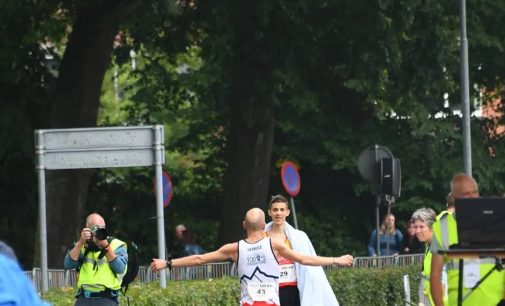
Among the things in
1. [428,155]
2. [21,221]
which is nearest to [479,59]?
[428,155]

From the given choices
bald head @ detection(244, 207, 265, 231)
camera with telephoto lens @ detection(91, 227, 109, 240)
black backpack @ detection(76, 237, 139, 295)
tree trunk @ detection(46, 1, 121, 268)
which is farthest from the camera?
tree trunk @ detection(46, 1, 121, 268)

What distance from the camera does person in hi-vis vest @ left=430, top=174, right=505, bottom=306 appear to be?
31.1 ft

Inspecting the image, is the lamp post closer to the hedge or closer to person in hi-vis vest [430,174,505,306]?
the hedge

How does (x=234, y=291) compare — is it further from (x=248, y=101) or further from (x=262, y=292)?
(x=248, y=101)

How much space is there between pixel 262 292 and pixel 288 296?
1.92 metres

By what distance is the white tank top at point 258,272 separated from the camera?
42.0 ft

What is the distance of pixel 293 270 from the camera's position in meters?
14.8

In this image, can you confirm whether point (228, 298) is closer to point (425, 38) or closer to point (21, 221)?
point (425, 38)

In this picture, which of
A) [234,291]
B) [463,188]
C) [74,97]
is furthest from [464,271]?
[74,97]

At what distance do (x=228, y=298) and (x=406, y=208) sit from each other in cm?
1571

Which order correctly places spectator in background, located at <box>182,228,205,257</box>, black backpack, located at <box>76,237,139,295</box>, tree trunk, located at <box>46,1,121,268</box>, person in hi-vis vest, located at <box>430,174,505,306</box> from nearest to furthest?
person in hi-vis vest, located at <box>430,174,505,306</box> < black backpack, located at <box>76,237,139,295</box> < tree trunk, located at <box>46,1,121,268</box> < spectator in background, located at <box>182,228,205,257</box>

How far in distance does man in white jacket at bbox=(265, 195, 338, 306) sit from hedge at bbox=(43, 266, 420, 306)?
4.41 feet

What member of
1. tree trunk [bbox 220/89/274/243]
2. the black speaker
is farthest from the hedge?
tree trunk [bbox 220/89/274/243]

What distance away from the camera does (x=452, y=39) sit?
2884cm
